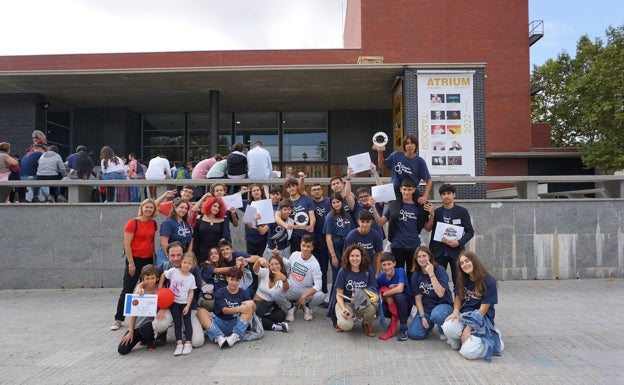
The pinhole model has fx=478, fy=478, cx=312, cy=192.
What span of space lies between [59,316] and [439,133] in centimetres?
941

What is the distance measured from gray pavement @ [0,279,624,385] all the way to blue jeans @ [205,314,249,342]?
0.14m

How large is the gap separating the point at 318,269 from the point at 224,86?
9.92 metres

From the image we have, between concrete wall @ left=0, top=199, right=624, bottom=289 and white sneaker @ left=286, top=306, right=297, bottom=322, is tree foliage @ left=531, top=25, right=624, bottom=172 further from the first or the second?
white sneaker @ left=286, top=306, right=297, bottom=322

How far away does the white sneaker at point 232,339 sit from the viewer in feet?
17.9

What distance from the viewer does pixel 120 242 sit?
29.8 feet

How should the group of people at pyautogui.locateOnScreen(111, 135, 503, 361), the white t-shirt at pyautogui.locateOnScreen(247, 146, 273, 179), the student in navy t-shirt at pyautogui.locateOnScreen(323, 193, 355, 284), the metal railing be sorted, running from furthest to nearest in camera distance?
the white t-shirt at pyautogui.locateOnScreen(247, 146, 273, 179), the metal railing, the student in navy t-shirt at pyautogui.locateOnScreen(323, 193, 355, 284), the group of people at pyautogui.locateOnScreen(111, 135, 503, 361)

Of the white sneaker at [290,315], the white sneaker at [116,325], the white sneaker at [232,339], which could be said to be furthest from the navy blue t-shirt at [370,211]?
the white sneaker at [116,325]

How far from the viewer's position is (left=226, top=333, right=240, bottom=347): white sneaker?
5445 mm

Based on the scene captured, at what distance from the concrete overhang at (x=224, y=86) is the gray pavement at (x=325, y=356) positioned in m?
7.96

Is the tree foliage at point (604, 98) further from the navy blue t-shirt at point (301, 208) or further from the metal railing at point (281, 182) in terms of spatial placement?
the navy blue t-shirt at point (301, 208)

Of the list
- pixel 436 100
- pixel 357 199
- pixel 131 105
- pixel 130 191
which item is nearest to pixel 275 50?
pixel 131 105

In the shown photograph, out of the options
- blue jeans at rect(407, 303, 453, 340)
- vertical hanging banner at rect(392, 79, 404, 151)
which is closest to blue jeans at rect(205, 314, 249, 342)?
blue jeans at rect(407, 303, 453, 340)

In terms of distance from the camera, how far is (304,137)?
19.6 metres

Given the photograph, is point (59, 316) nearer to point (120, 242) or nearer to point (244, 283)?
point (120, 242)
